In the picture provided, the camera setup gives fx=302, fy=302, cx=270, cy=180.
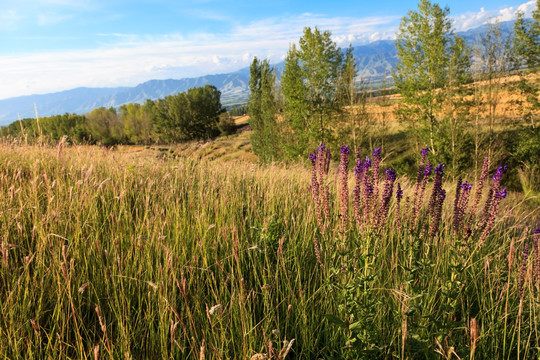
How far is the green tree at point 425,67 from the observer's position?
22.4m

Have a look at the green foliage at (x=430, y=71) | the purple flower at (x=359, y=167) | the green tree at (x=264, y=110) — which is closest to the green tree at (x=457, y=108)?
the green foliage at (x=430, y=71)

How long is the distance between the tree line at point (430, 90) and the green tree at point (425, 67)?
0.07 m

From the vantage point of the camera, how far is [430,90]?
23.4 m

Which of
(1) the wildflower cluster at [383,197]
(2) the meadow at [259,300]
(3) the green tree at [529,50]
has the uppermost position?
(3) the green tree at [529,50]

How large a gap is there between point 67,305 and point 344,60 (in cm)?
2848

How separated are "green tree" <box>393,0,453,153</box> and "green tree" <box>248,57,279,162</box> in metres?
11.9

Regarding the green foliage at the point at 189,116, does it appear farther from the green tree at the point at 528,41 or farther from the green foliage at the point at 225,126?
the green tree at the point at 528,41

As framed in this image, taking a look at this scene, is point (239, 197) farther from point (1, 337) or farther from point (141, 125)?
point (141, 125)

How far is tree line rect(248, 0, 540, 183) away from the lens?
2069cm

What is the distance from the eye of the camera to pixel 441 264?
2656 mm

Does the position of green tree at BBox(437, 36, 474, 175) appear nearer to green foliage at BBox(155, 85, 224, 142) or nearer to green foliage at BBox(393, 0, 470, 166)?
green foliage at BBox(393, 0, 470, 166)

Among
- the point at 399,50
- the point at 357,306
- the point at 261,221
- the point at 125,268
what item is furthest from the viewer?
the point at 399,50

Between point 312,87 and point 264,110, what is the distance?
6.28m

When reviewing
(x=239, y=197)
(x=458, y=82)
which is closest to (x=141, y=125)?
(x=458, y=82)
